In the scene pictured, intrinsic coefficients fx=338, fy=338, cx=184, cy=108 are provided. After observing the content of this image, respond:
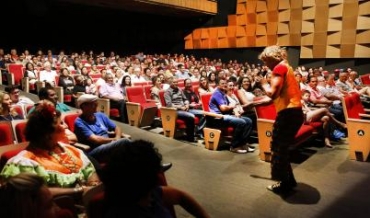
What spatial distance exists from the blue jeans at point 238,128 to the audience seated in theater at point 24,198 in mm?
2775

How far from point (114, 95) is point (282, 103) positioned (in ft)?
10.1

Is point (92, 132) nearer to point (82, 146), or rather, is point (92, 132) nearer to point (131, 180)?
point (82, 146)

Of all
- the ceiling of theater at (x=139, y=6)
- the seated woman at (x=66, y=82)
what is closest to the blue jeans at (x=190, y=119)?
the seated woman at (x=66, y=82)

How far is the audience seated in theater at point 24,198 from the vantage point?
892mm

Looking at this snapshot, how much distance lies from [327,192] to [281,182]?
37 cm

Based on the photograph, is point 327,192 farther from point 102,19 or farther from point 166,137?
point 102,19

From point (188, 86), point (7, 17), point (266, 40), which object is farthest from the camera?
point (266, 40)

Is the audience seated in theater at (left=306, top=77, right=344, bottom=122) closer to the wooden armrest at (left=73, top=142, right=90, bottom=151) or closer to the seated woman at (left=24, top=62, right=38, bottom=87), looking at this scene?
the wooden armrest at (left=73, top=142, right=90, bottom=151)

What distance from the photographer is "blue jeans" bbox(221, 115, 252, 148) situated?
11.8 ft

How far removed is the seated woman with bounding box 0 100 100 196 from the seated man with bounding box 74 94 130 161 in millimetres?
663

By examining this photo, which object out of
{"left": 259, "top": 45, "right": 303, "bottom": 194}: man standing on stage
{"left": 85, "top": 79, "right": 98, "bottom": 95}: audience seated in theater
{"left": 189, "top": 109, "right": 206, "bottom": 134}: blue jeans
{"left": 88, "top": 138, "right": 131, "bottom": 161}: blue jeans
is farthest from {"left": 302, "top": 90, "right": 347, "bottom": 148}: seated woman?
{"left": 85, "top": 79, "right": 98, "bottom": 95}: audience seated in theater

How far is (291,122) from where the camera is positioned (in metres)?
2.41

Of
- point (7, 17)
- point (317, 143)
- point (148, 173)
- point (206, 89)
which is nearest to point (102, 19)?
point (7, 17)

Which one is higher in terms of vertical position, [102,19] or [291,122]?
[102,19]
